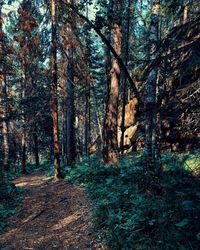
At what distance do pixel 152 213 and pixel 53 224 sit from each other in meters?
3.40

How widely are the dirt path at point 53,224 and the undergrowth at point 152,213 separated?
0.54 metres

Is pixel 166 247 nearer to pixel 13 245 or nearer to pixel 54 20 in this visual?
pixel 13 245

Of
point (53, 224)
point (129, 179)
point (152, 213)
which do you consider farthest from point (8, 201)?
point (152, 213)

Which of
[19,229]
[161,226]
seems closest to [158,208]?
[161,226]

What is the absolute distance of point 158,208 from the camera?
227 inches

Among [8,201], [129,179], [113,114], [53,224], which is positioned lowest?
[8,201]

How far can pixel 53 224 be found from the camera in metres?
7.68

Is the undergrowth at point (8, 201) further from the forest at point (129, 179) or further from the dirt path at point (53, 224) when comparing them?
the dirt path at point (53, 224)

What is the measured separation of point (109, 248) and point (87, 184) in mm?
5702

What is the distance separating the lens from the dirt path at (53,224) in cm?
639

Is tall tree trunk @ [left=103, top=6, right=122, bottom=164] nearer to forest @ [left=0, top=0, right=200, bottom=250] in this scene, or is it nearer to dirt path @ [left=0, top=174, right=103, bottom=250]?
forest @ [left=0, top=0, right=200, bottom=250]

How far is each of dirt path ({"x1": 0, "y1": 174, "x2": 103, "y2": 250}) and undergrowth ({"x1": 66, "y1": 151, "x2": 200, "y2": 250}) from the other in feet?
1.76

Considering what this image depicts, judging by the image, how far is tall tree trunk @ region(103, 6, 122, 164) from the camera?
12672mm

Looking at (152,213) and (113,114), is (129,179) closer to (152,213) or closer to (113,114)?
(152,213)
